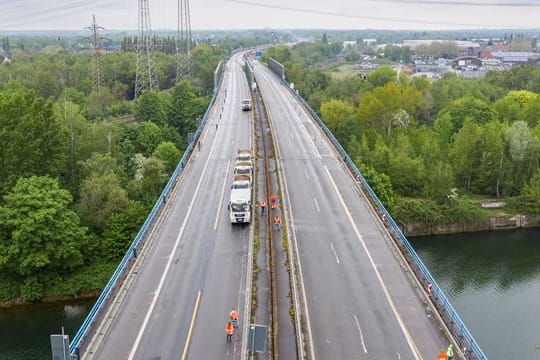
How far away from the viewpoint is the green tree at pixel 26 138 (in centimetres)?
5306

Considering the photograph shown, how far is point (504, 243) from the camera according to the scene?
217ft

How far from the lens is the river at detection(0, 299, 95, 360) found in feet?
140

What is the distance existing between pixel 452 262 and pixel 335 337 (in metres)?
35.8

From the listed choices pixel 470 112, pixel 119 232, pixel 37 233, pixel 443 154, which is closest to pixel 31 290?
pixel 37 233

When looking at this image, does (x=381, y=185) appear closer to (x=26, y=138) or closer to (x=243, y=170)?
(x=243, y=170)

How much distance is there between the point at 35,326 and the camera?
152 ft

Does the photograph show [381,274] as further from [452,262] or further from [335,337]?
[452,262]

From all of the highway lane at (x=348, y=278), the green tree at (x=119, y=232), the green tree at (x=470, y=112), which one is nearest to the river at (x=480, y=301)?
the green tree at (x=119, y=232)

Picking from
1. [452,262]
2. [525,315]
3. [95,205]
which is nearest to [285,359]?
[525,315]

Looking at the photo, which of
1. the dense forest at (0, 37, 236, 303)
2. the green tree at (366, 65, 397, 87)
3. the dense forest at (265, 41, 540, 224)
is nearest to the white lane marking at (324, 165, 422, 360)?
the dense forest at (0, 37, 236, 303)

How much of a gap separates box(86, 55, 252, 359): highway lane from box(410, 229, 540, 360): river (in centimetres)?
2035

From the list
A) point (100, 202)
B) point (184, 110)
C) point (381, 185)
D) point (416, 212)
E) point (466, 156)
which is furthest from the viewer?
point (184, 110)

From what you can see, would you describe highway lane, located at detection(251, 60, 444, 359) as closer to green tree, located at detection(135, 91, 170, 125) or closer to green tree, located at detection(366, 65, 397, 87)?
green tree, located at detection(135, 91, 170, 125)

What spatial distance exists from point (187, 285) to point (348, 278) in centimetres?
936
